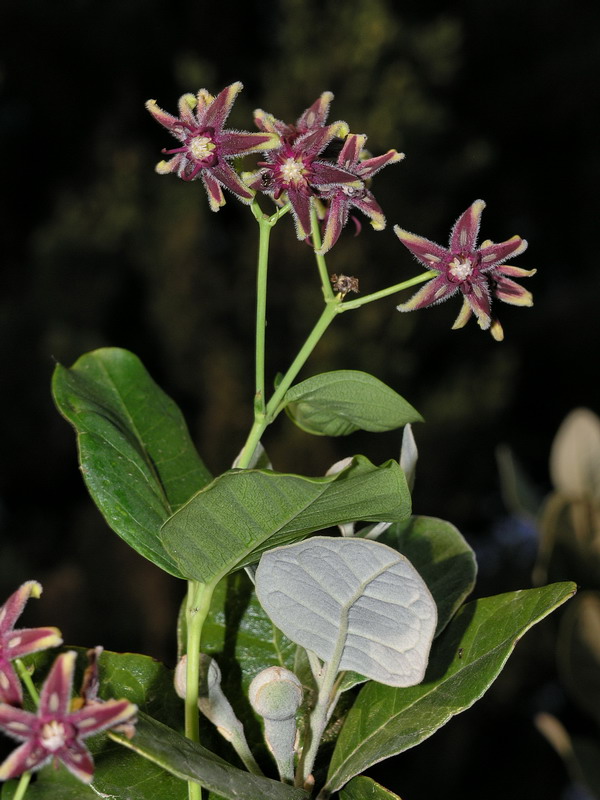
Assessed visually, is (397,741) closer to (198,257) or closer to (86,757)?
(86,757)

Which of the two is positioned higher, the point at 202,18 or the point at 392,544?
the point at 202,18

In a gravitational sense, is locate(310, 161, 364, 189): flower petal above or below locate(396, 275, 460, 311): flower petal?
above

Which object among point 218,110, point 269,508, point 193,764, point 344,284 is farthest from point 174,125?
point 193,764

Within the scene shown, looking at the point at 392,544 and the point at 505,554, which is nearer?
the point at 392,544

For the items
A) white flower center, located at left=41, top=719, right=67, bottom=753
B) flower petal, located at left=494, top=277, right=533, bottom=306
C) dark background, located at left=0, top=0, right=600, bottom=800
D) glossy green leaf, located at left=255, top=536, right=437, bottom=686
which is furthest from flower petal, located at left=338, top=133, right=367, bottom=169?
Answer: dark background, located at left=0, top=0, right=600, bottom=800

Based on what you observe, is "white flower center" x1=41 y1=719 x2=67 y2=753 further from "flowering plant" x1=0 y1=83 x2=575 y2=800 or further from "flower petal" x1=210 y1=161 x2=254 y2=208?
"flower petal" x1=210 y1=161 x2=254 y2=208

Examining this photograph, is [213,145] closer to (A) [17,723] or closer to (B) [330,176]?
(B) [330,176]

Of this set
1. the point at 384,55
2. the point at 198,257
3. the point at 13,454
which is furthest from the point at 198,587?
the point at 13,454

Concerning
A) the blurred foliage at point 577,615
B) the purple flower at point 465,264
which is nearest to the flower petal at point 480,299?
the purple flower at point 465,264
